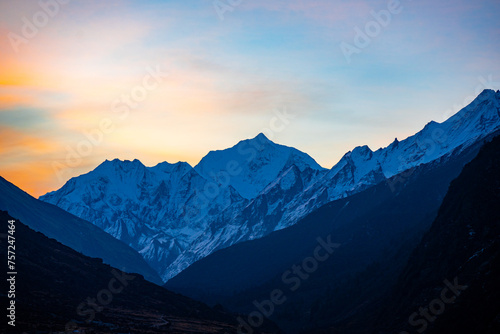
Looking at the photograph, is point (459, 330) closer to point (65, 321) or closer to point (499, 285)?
point (499, 285)

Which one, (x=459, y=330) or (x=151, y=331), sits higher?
(x=151, y=331)

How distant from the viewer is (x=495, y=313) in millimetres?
156625

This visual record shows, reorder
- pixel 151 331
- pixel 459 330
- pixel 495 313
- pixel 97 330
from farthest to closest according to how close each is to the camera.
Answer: pixel 151 331, pixel 97 330, pixel 459 330, pixel 495 313

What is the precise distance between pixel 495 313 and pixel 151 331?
90.7m

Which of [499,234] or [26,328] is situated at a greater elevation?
[26,328]

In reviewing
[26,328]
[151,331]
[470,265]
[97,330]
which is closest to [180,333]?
[151,331]

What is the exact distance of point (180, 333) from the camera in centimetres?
19488

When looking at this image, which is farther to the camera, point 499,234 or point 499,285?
point 499,234

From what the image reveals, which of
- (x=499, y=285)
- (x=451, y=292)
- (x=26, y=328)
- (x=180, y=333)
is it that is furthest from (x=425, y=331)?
(x=26, y=328)

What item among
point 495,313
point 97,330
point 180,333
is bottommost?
point 495,313

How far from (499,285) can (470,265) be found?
27.1m

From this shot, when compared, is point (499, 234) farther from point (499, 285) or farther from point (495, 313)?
point (495, 313)

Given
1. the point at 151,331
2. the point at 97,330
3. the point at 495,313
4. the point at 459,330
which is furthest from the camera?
the point at 151,331

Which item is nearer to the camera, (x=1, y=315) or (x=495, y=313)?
(x=495, y=313)
